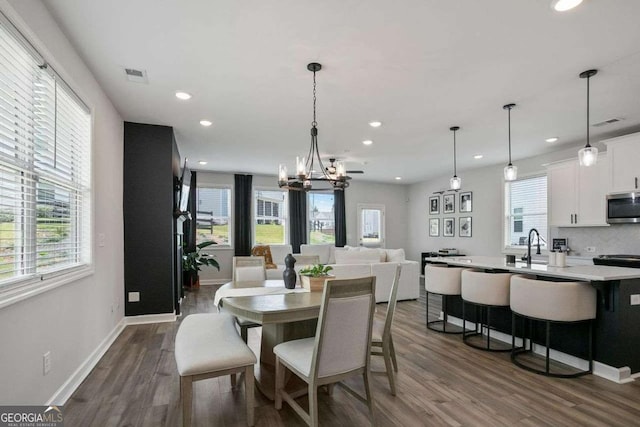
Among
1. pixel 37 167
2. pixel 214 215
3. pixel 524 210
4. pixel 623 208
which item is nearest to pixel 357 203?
pixel 214 215

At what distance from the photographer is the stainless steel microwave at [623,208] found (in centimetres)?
444

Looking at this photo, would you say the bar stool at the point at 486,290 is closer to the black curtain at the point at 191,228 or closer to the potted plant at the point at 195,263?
the potted plant at the point at 195,263

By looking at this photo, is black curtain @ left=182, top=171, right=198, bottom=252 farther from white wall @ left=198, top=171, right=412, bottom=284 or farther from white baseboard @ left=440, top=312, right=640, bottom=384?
white baseboard @ left=440, top=312, right=640, bottom=384

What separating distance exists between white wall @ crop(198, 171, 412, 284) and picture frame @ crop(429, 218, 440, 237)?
111cm

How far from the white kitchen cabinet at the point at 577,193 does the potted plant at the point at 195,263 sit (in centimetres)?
669

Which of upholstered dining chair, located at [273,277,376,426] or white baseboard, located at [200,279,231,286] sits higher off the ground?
upholstered dining chair, located at [273,277,376,426]

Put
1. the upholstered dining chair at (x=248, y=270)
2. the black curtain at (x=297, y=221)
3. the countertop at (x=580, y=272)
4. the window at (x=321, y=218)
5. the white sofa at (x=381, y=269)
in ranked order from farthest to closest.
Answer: the window at (x=321, y=218) < the black curtain at (x=297, y=221) < the white sofa at (x=381, y=269) < the upholstered dining chair at (x=248, y=270) < the countertop at (x=580, y=272)

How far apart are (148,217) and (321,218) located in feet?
17.9

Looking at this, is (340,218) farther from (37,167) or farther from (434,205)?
(37,167)

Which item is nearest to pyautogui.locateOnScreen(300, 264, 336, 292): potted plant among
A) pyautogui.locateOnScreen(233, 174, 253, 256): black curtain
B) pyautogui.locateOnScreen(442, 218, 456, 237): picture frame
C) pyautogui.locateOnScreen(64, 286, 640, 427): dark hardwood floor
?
pyautogui.locateOnScreen(64, 286, 640, 427): dark hardwood floor

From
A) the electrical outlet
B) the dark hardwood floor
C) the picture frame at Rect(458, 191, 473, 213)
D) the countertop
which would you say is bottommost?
the dark hardwood floor

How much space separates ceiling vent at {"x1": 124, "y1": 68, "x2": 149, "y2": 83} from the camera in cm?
307

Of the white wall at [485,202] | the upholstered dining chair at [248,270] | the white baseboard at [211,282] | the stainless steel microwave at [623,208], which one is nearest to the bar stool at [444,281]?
the upholstered dining chair at [248,270]

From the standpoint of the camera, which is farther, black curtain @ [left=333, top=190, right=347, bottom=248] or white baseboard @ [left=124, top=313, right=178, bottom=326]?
black curtain @ [left=333, top=190, right=347, bottom=248]
